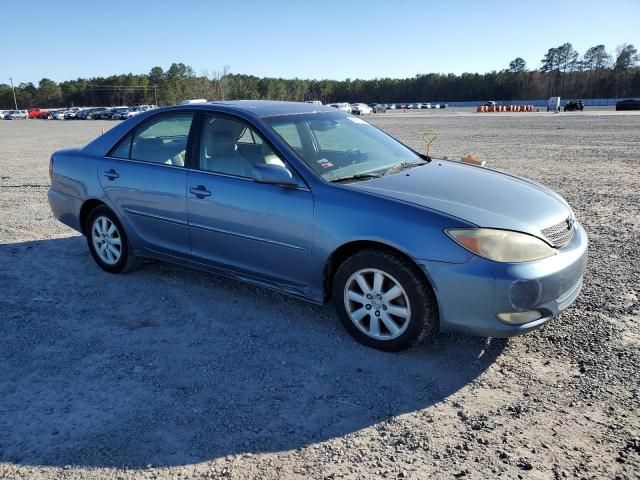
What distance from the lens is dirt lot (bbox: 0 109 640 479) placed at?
2.64 meters

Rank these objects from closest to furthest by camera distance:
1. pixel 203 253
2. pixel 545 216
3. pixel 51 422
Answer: pixel 51 422
pixel 545 216
pixel 203 253

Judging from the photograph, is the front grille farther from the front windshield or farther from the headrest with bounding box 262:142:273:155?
the headrest with bounding box 262:142:273:155

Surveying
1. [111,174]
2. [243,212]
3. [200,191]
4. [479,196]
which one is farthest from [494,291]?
[111,174]

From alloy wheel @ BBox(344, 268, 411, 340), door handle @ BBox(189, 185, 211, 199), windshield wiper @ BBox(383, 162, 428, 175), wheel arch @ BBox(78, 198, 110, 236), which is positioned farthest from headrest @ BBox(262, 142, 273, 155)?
wheel arch @ BBox(78, 198, 110, 236)

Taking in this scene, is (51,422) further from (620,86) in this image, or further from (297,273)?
(620,86)

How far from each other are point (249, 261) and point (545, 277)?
2.17 metres

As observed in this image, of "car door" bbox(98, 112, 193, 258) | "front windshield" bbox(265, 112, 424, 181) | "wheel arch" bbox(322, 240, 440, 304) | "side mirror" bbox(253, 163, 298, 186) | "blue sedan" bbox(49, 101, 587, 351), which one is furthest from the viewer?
"car door" bbox(98, 112, 193, 258)

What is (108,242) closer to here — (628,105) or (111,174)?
(111,174)

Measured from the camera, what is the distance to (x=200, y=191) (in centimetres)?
440

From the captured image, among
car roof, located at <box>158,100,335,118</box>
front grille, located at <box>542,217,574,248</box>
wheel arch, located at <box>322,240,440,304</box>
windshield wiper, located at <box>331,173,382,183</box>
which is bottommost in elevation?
wheel arch, located at <box>322,240,440,304</box>

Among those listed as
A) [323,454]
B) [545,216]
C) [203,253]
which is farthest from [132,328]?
[545,216]

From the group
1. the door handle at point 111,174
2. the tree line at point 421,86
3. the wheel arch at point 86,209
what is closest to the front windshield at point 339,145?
the door handle at point 111,174

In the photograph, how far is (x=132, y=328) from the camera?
4.16 meters

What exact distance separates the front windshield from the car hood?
267mm
